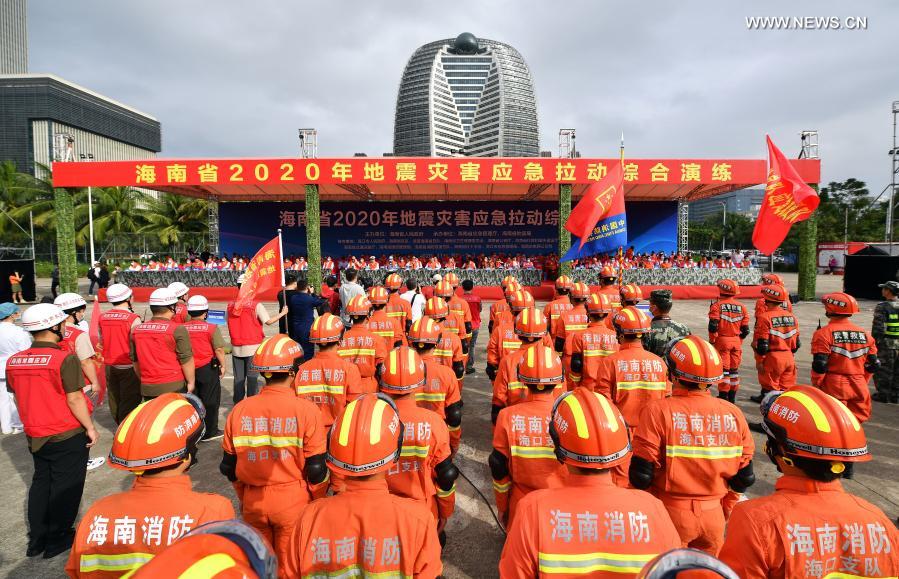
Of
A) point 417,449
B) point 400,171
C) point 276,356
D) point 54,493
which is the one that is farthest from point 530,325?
point 400,171

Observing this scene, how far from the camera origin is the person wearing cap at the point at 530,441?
2730 mm

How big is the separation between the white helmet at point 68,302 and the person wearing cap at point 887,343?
9.98m

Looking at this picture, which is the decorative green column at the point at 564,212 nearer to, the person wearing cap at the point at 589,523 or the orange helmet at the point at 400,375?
the orange helmet at the point at 400,375

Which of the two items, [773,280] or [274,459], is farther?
[773,280]

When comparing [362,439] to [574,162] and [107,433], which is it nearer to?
[107,433]

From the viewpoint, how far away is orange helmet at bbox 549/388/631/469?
5.84ft

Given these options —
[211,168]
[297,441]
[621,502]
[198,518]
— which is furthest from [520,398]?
[211,168]

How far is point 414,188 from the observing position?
63.2 feet

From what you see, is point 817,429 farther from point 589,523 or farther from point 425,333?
point 425,333

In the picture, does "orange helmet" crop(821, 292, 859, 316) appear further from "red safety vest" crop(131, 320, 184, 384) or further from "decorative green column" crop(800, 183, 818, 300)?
"decorative green column" crop(800, 183, 818, 300)

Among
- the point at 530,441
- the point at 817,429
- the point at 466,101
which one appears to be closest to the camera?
the point at 817,429

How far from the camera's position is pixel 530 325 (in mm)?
4109

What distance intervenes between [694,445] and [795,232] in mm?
48637

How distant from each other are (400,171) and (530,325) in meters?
12.4
